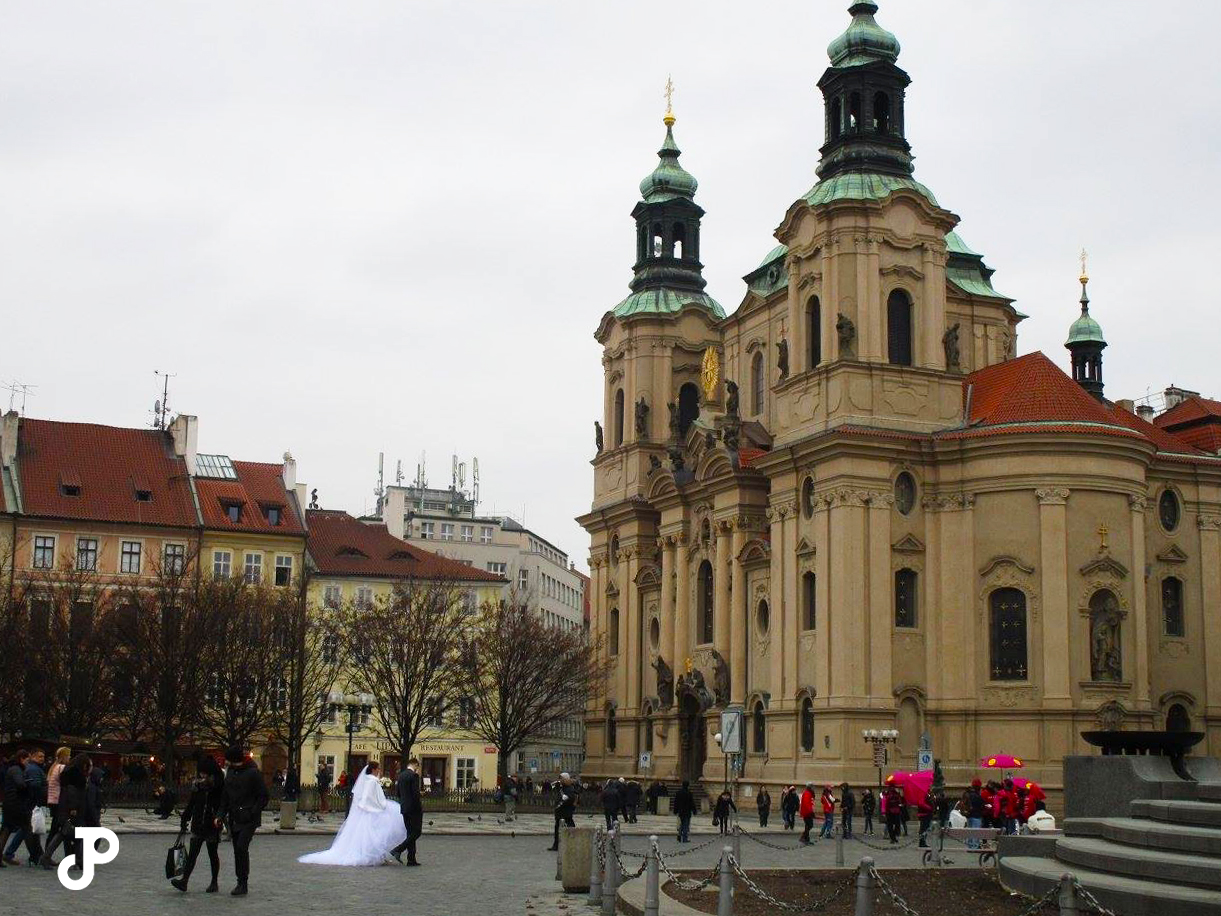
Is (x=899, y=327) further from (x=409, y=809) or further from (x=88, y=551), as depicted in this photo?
(x=88, y=551)

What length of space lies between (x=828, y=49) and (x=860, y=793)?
30238 mm

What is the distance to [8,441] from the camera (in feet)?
246

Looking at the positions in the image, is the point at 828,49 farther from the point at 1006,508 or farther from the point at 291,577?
the point at 291,577

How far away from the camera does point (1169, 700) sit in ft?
198

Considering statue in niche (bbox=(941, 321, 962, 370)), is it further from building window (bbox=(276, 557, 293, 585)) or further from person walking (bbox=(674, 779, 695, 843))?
building window (bbox=(276, 557, 293, 585))

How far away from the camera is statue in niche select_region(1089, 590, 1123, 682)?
5531 centimetres

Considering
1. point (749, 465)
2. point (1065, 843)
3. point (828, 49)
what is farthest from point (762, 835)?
point (828, 49)

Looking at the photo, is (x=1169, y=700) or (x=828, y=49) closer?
(x=1169, y=700)

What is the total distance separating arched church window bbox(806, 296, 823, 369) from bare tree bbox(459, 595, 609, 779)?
1938 cm

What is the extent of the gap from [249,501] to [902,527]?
35241 mm

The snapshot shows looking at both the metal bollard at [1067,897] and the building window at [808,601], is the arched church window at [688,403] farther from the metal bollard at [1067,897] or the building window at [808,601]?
the metal bollard at [1067,897]

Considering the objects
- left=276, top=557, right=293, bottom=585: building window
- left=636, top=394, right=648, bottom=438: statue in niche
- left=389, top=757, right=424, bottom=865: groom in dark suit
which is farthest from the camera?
left=276, top=557, right=293, bottom=585: building window

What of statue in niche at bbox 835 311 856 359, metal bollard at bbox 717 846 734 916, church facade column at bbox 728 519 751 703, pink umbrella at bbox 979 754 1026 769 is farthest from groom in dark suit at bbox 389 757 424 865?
church facade column at bbox 728 519 751 703

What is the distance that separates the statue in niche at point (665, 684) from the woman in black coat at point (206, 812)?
4872 centimetres
